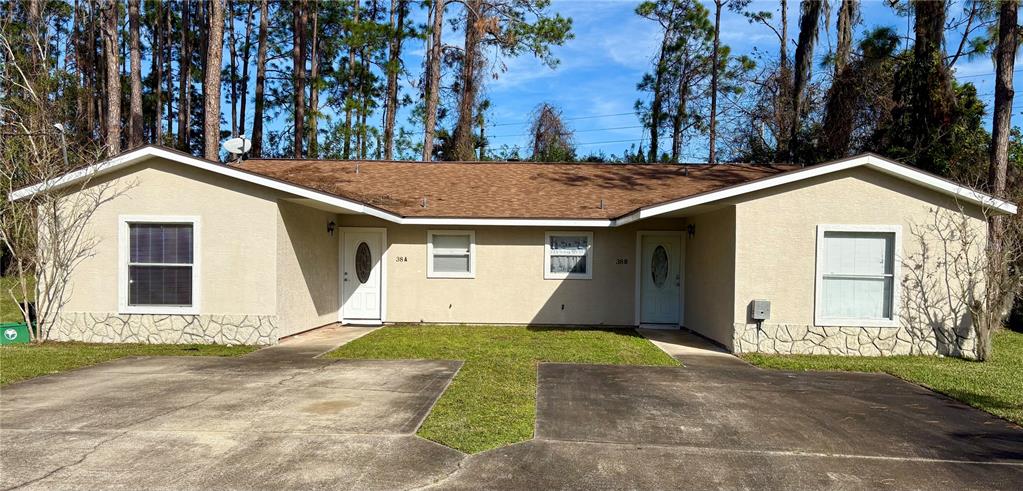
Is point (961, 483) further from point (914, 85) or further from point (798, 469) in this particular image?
point (914, 85)

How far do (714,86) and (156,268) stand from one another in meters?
22.7

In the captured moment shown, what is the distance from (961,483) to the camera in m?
4.51

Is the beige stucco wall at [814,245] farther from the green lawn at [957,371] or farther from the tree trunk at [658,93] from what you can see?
the tree trunk at [658,93]

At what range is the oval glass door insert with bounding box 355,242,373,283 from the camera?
12953mm

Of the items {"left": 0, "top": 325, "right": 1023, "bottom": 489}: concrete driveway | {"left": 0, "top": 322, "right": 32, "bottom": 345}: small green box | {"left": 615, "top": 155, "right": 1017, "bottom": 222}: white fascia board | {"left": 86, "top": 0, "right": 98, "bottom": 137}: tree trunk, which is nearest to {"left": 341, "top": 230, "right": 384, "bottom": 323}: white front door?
{"left": 0, "top": 325, "right": 1023, "bottom": 489}: concrete driveway

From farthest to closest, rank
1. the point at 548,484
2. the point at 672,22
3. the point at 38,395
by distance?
1. the point at 672,22
2. the point at 38,395
3. the point at 548,484

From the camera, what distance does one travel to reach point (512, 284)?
12781 millimetres

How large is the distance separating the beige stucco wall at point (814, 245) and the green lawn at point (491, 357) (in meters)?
2.02

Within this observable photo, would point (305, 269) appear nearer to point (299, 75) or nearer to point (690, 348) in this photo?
point (690, 348)

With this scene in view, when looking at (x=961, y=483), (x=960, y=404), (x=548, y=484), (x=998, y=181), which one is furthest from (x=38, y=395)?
(x=998, y=181)

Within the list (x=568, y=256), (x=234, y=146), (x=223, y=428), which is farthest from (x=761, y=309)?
(x=234, y=146)

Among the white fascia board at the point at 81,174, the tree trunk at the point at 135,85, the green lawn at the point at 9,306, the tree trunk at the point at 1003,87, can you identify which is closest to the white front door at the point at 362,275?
the white fascia board at the point at 81,174

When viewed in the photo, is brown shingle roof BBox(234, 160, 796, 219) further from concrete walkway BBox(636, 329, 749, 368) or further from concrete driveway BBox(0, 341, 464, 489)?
concrete driveway BBox(0, 341, 464, 489)

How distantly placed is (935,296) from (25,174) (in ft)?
51.7
